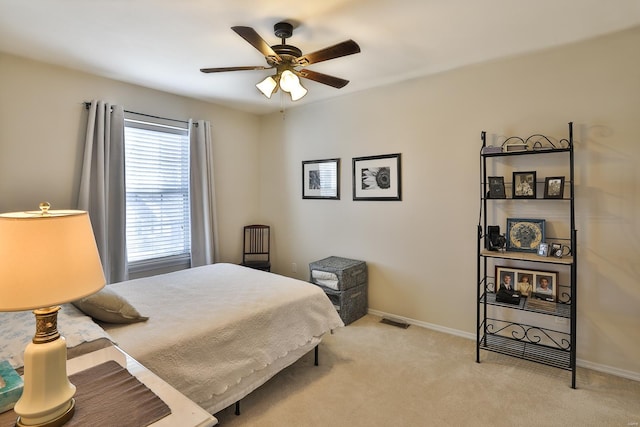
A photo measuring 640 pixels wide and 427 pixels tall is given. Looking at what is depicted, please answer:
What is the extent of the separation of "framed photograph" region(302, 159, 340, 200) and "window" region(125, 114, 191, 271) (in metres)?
1.47

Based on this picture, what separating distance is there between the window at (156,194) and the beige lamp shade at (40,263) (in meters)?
2.88

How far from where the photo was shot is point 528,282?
2.74 m

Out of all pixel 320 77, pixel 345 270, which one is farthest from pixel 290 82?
pixel 345 270

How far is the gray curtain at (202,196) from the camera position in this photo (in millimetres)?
3992

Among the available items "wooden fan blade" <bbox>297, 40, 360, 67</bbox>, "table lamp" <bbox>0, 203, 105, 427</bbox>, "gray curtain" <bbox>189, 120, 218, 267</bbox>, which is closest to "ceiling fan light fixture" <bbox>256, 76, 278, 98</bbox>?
"wooden fan blade" <bbox>297, 40, 360, 67</bbox>

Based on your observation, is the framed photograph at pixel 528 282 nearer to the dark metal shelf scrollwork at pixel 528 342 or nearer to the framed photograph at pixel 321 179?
the dark metal shelf scrollwork at pixel 528 342

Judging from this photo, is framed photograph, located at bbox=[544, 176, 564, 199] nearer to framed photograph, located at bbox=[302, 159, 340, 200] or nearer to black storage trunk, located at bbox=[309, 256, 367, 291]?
black storage trunk, located at bbox=[309, 256, 367, 291]

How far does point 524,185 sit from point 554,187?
0.67 ft

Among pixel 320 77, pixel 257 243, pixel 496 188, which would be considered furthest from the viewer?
pixel 257 243

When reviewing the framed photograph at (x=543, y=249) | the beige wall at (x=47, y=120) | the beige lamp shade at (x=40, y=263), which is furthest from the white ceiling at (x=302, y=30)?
the beige lamp shade at (x=40, y=263)

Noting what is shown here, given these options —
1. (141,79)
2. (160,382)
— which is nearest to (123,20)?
(141,79)

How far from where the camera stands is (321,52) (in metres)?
2.10

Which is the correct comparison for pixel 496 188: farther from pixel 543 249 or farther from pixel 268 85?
pixel 268 85

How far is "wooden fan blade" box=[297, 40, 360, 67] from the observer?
1.99 meters
